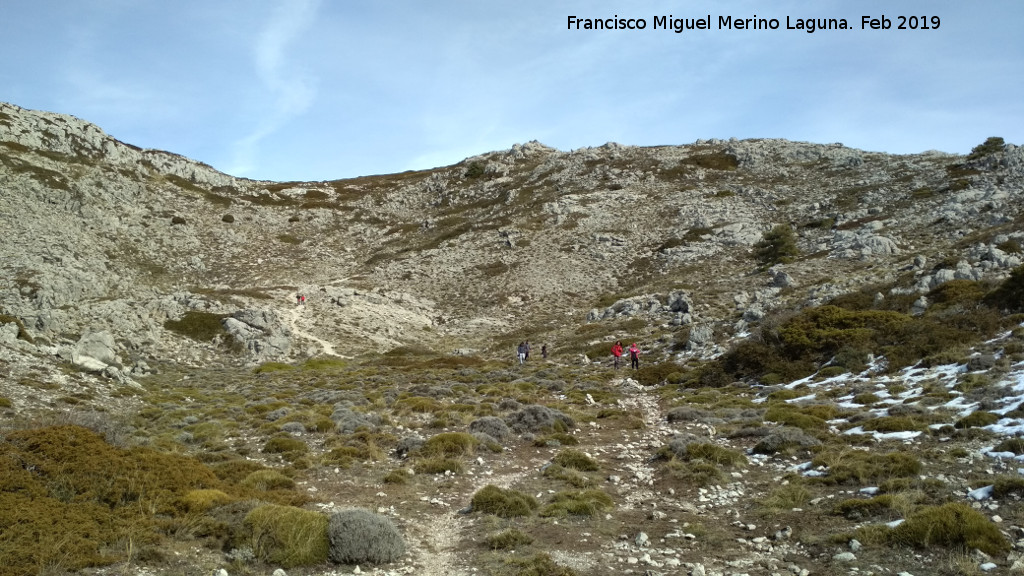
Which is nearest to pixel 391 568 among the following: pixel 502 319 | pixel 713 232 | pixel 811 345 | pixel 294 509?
pixel 294 509

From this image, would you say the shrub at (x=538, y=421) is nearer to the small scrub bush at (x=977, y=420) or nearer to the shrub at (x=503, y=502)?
the shrub at (x=503, y=502)

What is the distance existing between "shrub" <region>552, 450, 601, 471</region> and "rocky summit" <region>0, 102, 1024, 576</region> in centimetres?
9

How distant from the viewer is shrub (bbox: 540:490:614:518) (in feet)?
40.7

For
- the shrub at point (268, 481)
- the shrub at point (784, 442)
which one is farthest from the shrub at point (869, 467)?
the shrub at point (268, 481)

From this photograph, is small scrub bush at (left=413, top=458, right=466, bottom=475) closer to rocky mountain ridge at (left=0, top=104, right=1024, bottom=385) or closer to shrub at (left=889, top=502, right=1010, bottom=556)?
shrub at (left=889, top=502, right=1010, bottom=556)

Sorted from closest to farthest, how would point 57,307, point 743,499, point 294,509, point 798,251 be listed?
point 294,509, point 743,499, point 57,307, point 798,251

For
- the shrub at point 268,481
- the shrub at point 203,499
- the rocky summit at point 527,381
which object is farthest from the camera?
the shrub at point 268,481

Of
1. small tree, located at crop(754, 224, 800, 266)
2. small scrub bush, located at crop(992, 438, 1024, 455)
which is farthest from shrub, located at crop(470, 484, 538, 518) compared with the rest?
small tree, located at crop(754, 224, 800, 266)

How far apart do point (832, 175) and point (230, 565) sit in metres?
92.0

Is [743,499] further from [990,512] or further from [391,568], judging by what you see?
[391,568]

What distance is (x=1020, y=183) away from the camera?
199 ft

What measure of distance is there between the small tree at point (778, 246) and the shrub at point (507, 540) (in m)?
54.2

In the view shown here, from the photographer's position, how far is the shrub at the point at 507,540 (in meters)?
10.7

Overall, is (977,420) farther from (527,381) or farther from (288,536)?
(527,381)
